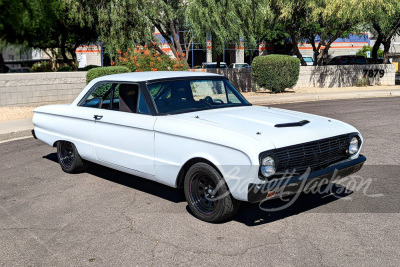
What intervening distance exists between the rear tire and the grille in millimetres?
3787

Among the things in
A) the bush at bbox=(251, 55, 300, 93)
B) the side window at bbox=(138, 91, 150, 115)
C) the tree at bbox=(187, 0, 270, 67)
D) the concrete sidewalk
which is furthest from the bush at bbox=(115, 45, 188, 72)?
the side window at bbox=(138, 91, 150, 115)

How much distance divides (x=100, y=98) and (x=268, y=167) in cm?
328

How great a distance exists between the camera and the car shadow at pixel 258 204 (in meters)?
5.97

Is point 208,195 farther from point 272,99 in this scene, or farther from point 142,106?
point 272,99

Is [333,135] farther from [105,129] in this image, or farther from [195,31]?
[195,31]

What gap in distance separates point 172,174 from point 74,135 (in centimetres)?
241

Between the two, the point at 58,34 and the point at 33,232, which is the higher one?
the point at 58,34

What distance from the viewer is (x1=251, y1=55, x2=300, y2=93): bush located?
81.2 ft

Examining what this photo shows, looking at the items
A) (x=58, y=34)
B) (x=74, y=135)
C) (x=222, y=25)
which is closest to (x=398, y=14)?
(x=222, y=25)

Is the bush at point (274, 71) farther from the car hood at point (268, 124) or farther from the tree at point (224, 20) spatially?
the car hood at point (268, 124)

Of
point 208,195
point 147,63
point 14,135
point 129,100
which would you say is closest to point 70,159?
point 129,100

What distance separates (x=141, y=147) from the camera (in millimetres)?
6531

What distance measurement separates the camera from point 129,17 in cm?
2509

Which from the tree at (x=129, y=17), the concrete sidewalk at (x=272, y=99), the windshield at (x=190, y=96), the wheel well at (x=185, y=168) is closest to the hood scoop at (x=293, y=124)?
the wheel well at (x=185, y=168)
